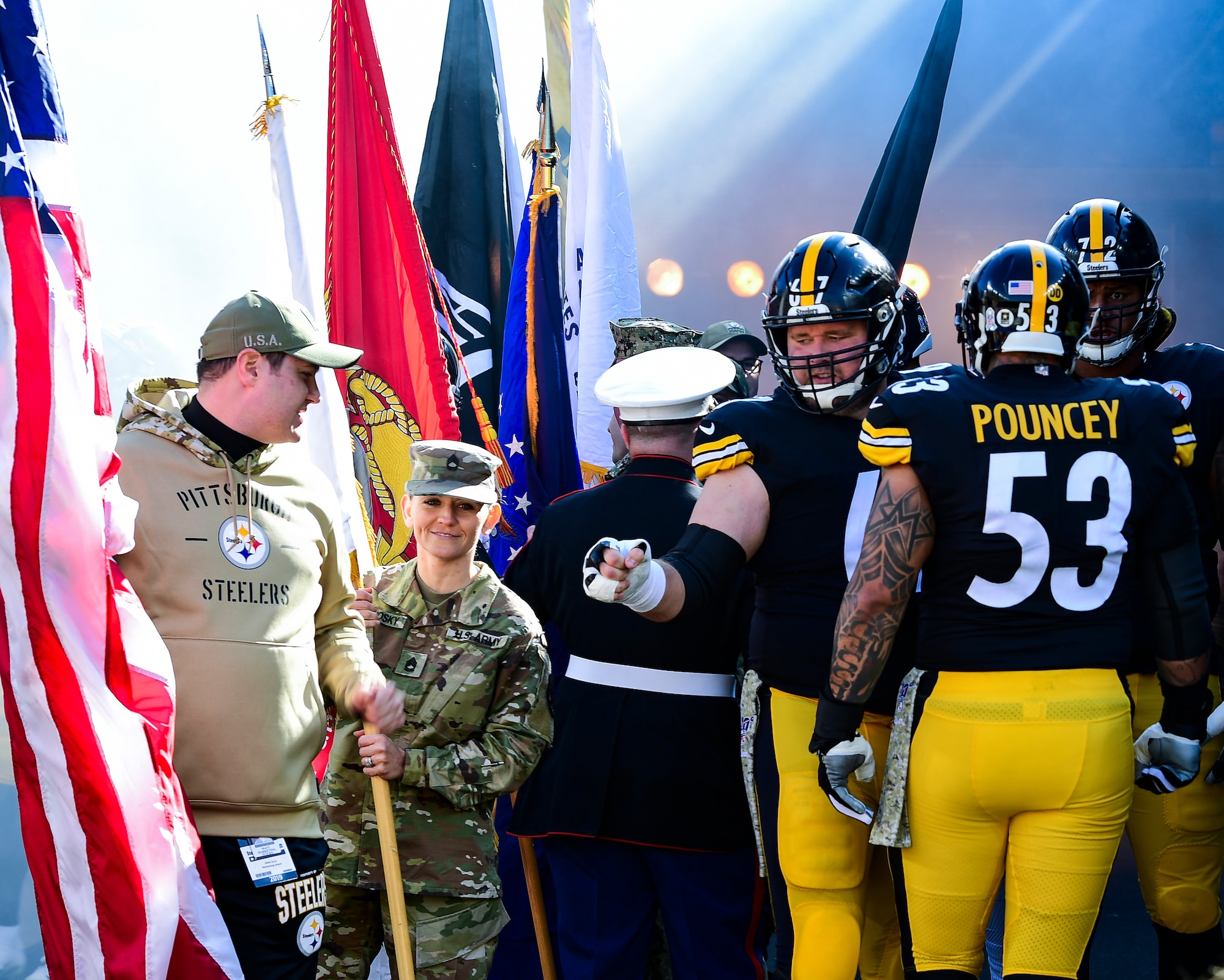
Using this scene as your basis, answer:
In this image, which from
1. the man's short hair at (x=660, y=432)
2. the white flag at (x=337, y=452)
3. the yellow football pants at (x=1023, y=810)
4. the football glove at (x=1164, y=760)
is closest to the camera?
the yellow football pants at (x=1023, y=810)

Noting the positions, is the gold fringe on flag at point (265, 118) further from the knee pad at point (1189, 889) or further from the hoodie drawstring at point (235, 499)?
the knee pad at point (1189, 889)

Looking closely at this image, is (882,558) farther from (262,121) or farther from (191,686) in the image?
(262,121)

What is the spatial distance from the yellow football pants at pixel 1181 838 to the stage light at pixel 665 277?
334 inches

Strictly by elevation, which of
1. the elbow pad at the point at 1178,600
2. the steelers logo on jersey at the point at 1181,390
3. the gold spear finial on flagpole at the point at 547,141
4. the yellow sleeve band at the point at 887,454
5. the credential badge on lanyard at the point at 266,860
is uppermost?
the gold spear finial on flagpole at the point at 547,141

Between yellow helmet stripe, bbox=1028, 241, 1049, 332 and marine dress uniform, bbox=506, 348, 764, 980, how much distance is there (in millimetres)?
992

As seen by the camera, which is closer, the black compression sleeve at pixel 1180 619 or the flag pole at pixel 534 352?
the black compression sleeve at pixel 1180 619

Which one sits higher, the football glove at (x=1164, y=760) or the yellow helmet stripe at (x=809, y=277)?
the yellow helmet stripe at (x=809, y=277)

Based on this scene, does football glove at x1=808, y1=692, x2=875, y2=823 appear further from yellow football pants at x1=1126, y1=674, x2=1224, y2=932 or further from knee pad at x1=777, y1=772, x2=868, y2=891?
yellow football pants at x1=1126, y1=674, x2=1224, y2=932

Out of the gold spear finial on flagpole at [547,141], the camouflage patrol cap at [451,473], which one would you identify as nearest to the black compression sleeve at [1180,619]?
the camouflage patrol cap at [451,473]

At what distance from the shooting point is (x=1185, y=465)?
2691 millimetres

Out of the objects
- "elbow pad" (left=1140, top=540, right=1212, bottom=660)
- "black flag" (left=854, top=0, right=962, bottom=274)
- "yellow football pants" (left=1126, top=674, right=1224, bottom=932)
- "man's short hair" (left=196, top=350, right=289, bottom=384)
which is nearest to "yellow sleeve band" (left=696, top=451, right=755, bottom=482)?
"elbow pad" (left=1140, top=540, right=1212, bottom=660)

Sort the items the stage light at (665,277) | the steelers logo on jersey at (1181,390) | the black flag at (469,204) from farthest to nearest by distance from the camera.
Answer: the stage light at (665,277), the black flag at (469,204), the steelers logo on jersey at (1181,390)

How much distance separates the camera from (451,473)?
11.3 feet

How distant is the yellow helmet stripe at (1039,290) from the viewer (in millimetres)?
2654
